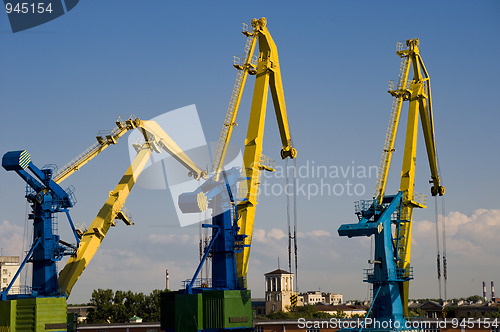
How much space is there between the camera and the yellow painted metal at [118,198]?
46.0 m

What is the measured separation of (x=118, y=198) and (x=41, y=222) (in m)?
8.82

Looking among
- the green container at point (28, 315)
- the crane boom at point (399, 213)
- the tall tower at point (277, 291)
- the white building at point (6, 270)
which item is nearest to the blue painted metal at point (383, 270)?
the crane boom at point (399, 213)

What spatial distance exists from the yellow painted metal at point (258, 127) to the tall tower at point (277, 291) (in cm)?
9326

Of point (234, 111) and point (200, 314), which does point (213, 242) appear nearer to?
point (200, 314)

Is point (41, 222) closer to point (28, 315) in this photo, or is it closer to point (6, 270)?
point (28, 315)

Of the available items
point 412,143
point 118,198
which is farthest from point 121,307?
point 412,143

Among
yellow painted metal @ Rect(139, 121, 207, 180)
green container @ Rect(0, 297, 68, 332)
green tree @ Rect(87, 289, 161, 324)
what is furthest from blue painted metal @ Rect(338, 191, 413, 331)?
green tree @ Rect(87, 289, 161, 324)

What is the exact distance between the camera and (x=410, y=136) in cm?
5044

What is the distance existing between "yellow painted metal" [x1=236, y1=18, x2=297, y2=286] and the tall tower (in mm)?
93257

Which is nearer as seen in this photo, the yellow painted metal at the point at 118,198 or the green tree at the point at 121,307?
the yellow painted metal at the point at 118,198

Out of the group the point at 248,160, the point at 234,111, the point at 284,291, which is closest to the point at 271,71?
the point at 234,111

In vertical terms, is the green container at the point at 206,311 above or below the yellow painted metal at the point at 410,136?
below

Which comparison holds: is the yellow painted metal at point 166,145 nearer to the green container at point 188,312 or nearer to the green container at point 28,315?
the green container at point 28,315

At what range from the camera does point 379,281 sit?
42938 millimetres
